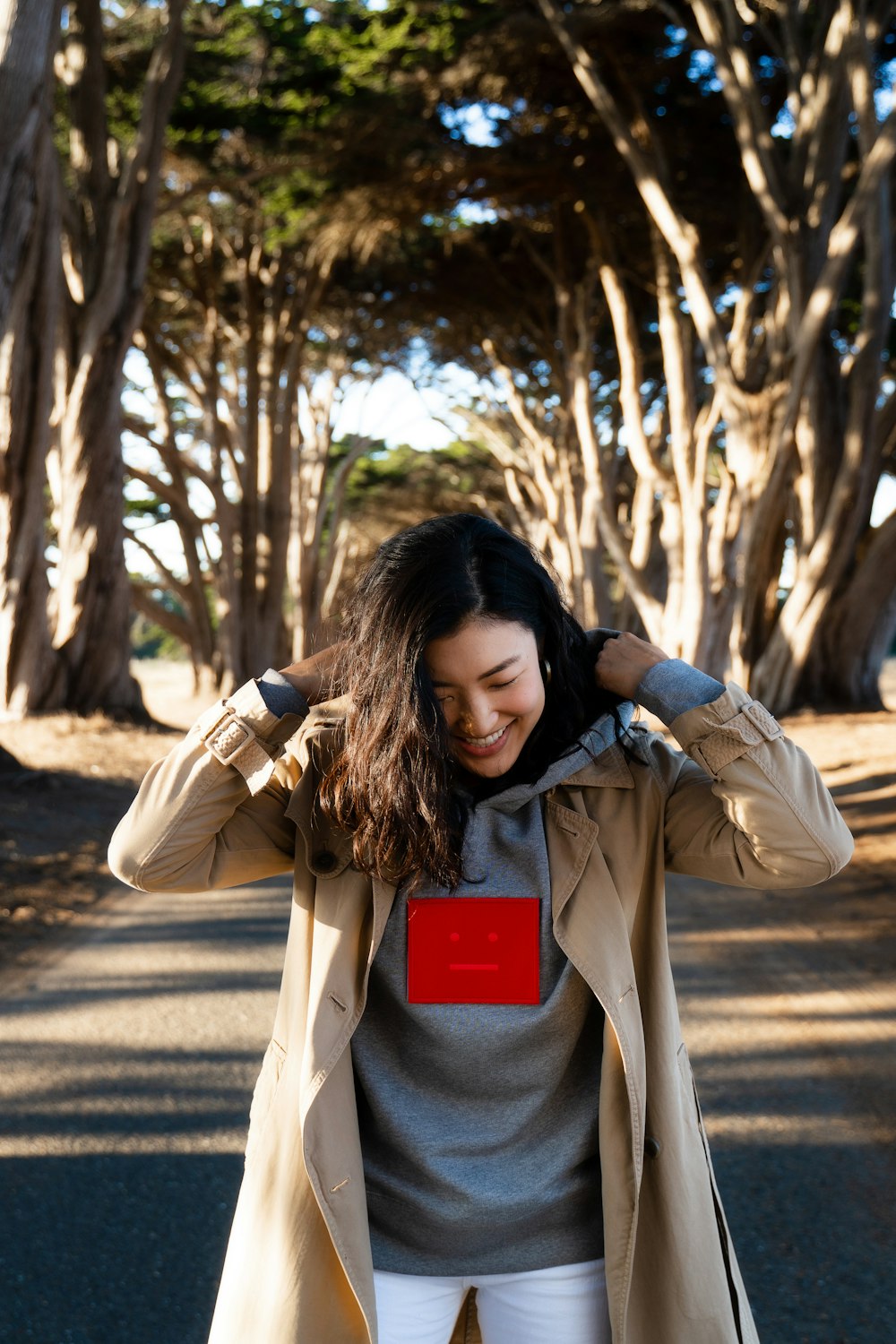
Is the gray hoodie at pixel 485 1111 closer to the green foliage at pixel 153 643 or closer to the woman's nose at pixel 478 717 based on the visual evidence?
the woman's nose at pixel 478 717

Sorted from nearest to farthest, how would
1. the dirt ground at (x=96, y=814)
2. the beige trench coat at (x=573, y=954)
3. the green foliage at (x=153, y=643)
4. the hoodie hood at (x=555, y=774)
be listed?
the beige trench coat at (x=573, y=954) < the hoodie hood at (x=555, y=774) < the dirt ground at (x=96, y=814) < the green foliage at (x=153, y=643)

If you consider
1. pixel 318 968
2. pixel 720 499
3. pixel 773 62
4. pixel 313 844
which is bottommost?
pixel 318 968

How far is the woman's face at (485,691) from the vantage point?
1779 mm

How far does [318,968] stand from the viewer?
169 cm

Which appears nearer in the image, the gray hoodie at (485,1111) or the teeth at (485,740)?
the gray hoodie at (485,1111)

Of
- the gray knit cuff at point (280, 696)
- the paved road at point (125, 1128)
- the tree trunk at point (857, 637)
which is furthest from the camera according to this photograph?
the tree trunk at point (857, 637)

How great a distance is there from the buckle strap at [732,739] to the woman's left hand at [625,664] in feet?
0.49

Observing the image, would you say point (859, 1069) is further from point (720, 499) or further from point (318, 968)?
point (720, 499)

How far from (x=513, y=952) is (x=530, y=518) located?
30533mm

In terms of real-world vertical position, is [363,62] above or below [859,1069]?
above

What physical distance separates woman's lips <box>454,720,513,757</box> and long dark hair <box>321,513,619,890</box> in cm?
4

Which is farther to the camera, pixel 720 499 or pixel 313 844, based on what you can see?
pixel 720 499

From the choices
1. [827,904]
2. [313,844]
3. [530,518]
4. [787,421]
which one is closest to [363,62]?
[787,421]

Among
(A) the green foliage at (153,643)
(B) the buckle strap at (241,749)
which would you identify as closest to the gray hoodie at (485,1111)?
(B) the buckle strap at (241,749)
